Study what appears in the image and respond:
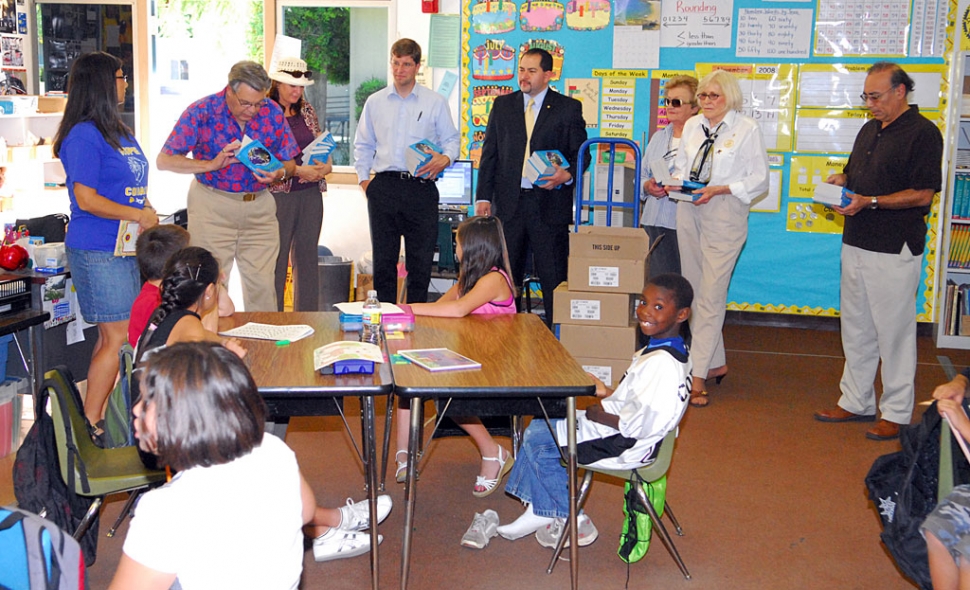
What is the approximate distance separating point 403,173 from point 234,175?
111cm

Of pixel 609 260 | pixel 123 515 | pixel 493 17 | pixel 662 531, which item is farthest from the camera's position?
pixel 493 17

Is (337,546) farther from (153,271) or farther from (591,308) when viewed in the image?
(591,308)

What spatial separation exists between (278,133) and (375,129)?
896 mm

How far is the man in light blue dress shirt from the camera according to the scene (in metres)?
5.32

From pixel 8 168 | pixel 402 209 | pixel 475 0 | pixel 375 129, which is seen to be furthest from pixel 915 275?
pixel 8 168

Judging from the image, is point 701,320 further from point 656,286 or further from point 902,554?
point 902,554

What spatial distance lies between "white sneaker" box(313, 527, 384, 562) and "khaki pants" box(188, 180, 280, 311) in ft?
5.67

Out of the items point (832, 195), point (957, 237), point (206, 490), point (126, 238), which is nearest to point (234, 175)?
point (126, 238)

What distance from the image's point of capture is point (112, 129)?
3.94m

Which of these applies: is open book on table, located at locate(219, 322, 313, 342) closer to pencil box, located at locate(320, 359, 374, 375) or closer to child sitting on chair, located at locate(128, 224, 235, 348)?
child sitting on chair, located at locate(128, 224, 235, 348)

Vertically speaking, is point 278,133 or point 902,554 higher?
point 278,133

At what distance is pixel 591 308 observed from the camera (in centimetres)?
484

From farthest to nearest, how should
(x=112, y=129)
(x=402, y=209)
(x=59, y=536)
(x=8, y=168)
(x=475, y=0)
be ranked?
(x=8, y=168), (x=475, y=0), (x=402, y=209), (x=112, y=129), (x=59, y=536)

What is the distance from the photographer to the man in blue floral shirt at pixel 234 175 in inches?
173
